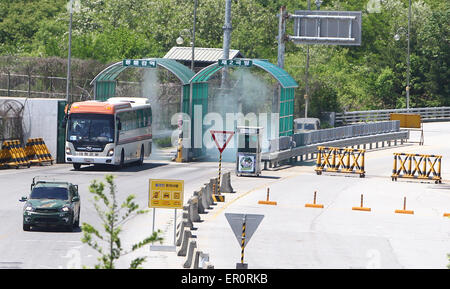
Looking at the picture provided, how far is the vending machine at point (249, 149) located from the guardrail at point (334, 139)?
3.18 metres

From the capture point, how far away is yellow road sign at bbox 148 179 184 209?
2383cm

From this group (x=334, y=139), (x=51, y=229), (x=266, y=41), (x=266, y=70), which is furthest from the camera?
(x=266, y=41)

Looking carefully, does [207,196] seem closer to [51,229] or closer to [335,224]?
[335,224]

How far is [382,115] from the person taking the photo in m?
76.7

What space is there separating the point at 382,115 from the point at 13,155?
4012cm

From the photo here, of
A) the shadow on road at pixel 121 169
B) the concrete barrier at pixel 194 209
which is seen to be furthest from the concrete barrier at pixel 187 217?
the shadow on road at pixel 121 169

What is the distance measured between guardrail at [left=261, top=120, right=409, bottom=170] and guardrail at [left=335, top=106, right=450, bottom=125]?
9.88 m

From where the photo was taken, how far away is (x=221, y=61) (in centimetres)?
4788

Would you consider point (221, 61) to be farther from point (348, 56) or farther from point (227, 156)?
point (348, 56)

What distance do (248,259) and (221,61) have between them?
26.1 m

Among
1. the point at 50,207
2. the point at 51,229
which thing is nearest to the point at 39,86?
the point at 51,229

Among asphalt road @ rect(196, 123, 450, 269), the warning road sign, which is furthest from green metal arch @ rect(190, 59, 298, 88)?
the warning road sign

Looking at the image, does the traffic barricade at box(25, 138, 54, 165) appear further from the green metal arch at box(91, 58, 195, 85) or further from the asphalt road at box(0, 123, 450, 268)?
the green metal arch at box(91, 58, 195, 85)
